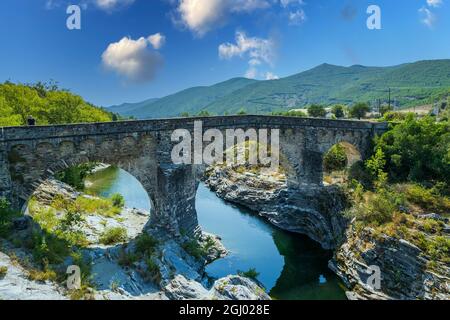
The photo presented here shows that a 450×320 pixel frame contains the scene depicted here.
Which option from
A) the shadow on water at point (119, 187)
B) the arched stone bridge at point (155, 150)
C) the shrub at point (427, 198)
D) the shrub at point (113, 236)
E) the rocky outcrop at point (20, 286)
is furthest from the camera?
the shadow on water at point (119, 187)

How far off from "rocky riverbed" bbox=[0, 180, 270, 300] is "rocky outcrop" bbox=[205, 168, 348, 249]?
840 centimetres

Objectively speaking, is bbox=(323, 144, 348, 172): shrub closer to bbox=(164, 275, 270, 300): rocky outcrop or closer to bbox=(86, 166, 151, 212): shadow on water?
bbox=(86, 166, 151, 212): shadow on water

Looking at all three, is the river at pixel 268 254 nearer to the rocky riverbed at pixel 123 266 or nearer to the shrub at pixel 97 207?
the rocky riverbed at pixel 123 266

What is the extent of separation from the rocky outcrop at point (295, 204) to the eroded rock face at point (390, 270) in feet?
10.8

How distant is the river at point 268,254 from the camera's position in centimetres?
2175

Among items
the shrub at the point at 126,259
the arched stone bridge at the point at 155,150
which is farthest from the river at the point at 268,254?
the shrub at the point at 126,259

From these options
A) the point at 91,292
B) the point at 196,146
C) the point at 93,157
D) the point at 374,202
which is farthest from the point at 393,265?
the point at 93,157

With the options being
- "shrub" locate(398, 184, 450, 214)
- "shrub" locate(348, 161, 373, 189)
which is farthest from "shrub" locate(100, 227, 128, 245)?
"shrub" locate(398, 184, 450, 214)

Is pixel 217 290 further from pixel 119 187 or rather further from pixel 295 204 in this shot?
pixel 119 187

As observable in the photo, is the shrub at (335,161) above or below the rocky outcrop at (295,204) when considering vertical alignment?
above

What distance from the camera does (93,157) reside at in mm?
19922

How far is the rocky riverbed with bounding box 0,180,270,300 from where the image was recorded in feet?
47.9

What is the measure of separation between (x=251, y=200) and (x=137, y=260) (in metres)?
17.7

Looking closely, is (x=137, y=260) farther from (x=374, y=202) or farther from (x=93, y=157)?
(x=374, y=202)
